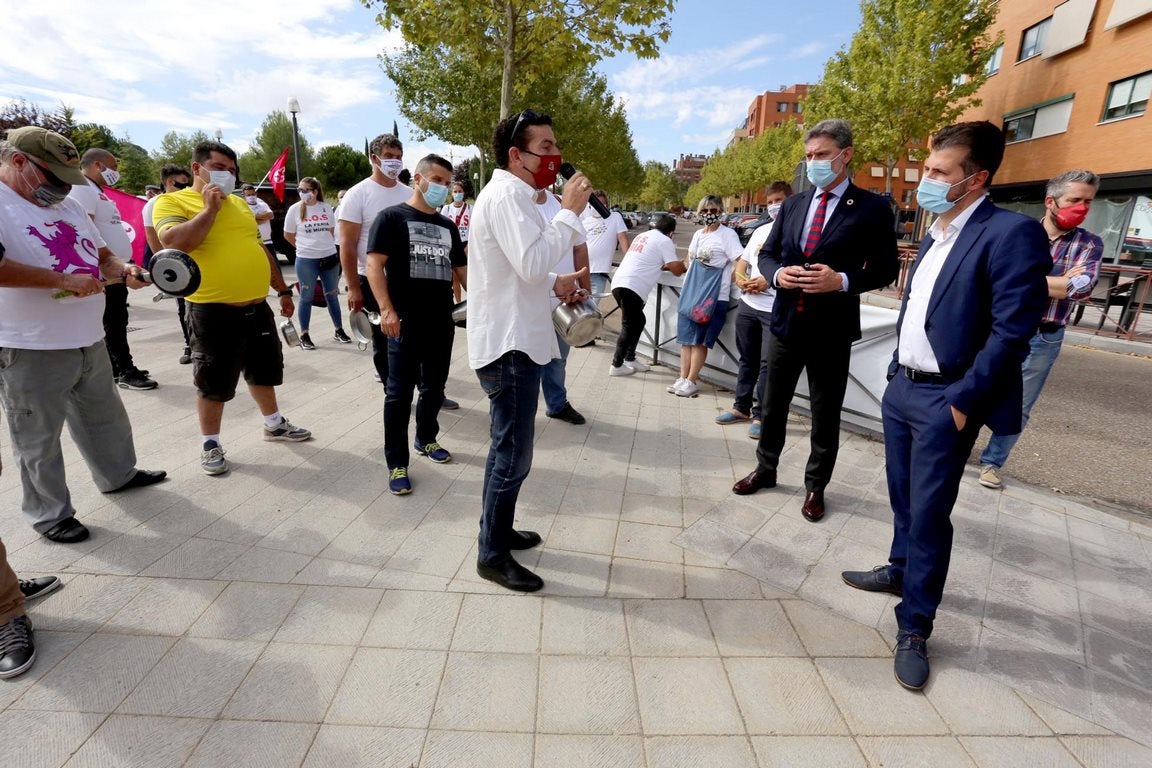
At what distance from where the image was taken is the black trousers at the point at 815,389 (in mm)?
3406

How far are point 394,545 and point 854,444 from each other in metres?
3.73

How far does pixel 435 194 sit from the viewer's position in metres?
3.53

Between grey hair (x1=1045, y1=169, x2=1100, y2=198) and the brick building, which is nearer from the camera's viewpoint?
grey hair (x1=1045, y1=169, x2=1100, y2=198)

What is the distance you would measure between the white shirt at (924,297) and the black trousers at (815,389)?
2.98ft

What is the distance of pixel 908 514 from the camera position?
2.66m

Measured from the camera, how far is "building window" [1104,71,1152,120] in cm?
1606

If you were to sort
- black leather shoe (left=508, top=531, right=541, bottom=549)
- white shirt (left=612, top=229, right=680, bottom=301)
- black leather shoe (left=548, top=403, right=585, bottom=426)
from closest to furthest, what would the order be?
black leather shoe (left=508, top=531, right=541, bottom=549) < black leather shoe (left=548, top=403, right=585, bottom=426) < white shirt (left=612, top=229, right=680, bottom=301)

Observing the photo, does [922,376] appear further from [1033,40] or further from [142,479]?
[1033,40]

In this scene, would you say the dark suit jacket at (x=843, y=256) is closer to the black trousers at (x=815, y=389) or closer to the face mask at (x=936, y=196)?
the black trousers at (x=815, y=389)

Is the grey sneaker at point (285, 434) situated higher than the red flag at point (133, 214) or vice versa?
the red flag at point (133, 214)

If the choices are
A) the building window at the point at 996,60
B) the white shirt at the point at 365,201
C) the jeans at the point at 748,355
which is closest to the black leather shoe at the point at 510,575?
the white shirt at the point at 365,201

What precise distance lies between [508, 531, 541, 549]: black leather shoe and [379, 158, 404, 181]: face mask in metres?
3.21

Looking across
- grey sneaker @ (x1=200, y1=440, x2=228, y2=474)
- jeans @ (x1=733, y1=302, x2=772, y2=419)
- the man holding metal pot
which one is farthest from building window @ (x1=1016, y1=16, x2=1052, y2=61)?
grey sneaker @ (x1=200, y1=440, x2=228, y2=474)

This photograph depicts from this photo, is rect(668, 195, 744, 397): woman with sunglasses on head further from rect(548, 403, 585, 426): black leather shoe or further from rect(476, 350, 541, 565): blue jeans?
rect(476, 350, 541, 565): blue jeans
